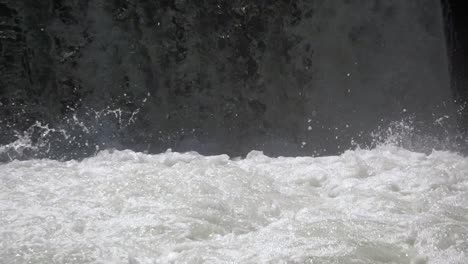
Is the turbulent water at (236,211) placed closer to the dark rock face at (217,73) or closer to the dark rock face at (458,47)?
the dark rock face at (217,73)

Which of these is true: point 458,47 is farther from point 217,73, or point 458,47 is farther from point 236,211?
point 236,211

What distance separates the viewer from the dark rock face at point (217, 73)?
5.69m

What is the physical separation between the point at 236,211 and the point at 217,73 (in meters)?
2.36

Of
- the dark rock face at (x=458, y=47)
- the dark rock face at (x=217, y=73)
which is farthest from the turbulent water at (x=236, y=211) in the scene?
the dark rock face at (x=458, y=47)

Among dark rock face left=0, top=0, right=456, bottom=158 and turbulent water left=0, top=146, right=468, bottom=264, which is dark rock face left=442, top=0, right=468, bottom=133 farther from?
turbulent water left=0, top=146, right=468, bottom=264

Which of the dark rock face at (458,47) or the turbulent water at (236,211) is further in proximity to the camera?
the dark rock face at (458,47)

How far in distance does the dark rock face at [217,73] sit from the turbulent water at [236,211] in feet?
2.65

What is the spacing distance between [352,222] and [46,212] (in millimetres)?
1884

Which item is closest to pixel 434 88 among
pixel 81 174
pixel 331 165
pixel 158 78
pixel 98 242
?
pixel 331 165

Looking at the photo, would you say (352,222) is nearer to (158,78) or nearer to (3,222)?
(3,222)

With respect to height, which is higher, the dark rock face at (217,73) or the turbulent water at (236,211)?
the dark rock face at (217,73)

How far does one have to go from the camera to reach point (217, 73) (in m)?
5.76

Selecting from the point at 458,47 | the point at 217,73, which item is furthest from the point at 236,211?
the point at 458,47

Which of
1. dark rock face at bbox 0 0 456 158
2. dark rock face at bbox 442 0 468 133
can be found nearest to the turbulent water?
dark rock face at bbox 0 0 456 158
